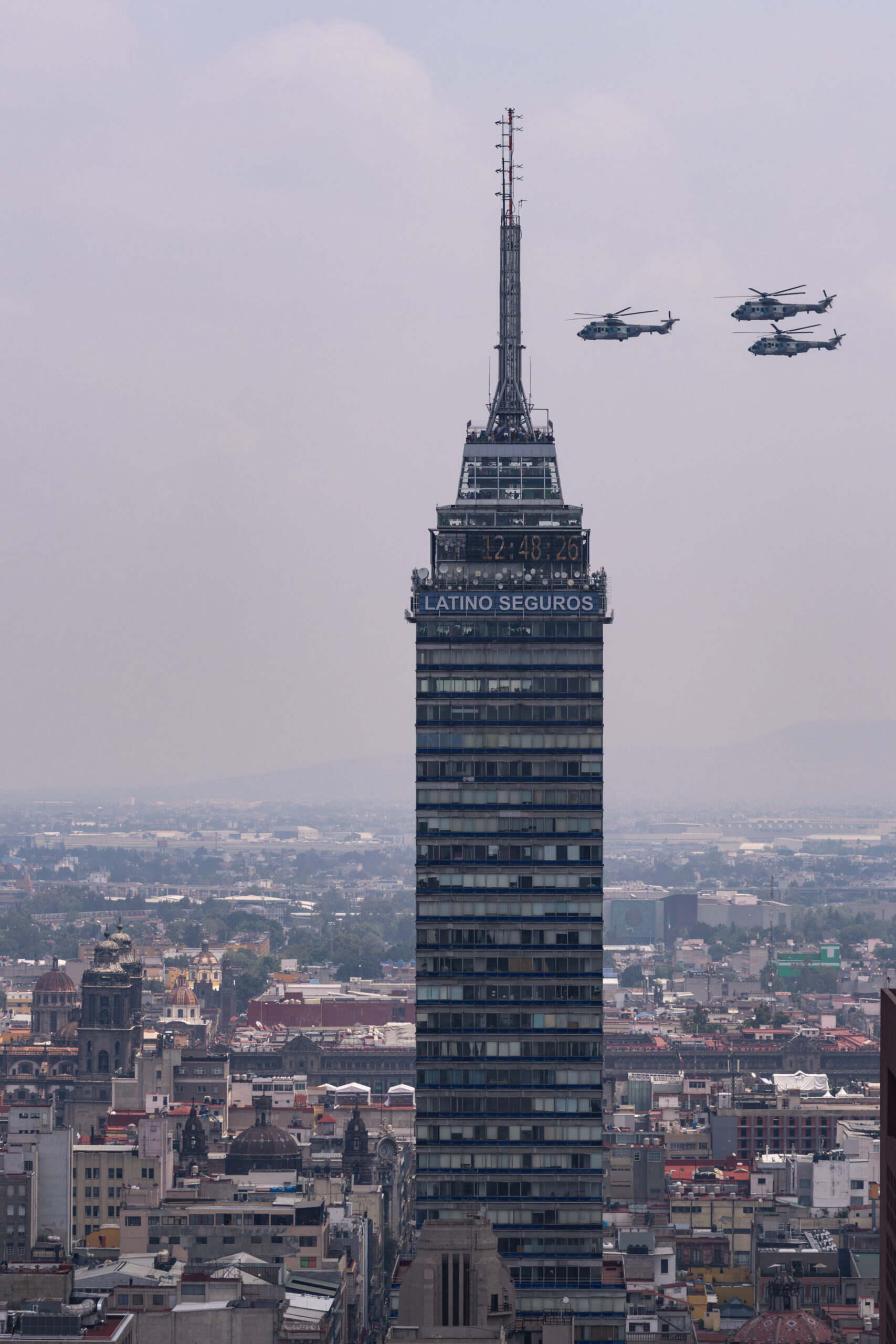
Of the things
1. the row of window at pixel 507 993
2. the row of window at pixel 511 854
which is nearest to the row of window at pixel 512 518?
the row of window at pixel 511 854

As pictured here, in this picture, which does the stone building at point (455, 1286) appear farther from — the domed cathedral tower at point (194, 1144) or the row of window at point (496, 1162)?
the domed cathedral tower at point (194, 1144)

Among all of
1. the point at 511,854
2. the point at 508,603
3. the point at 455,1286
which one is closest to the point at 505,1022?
the point at 511,854

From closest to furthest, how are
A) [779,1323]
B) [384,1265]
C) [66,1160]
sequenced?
[779,1323] → [66,1160] → [384,1265]

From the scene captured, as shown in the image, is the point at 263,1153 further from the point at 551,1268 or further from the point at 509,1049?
the point at 551,1268

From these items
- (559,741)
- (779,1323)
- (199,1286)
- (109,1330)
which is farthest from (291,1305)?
(109,1330)

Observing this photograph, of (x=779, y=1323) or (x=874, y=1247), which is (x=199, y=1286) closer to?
(x=779, y=1323)

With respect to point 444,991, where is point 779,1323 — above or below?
below
